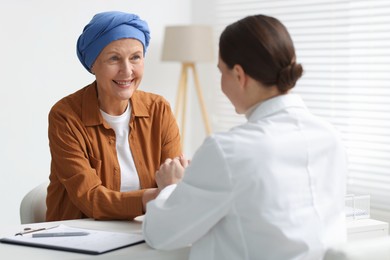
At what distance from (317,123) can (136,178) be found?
1059mm

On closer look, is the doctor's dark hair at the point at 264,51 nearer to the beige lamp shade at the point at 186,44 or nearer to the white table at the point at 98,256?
the white table at the point at 98,256

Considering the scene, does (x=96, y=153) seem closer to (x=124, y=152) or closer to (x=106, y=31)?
(x=124, y=152)

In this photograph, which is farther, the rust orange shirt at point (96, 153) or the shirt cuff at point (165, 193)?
the rust orange shirt at point (96, 153)

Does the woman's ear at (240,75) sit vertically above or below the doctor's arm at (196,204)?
above

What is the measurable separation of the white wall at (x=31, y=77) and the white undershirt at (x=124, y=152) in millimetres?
2402

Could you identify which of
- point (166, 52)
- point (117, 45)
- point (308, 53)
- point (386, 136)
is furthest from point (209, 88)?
point (117, 45)

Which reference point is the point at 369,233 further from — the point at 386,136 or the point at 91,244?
the point at 386,136

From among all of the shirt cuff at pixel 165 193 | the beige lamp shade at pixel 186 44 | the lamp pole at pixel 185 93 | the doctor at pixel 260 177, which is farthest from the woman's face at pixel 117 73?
the lamp pole at pixel 185 93

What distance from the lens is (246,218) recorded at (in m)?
1.96

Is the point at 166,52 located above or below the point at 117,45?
below

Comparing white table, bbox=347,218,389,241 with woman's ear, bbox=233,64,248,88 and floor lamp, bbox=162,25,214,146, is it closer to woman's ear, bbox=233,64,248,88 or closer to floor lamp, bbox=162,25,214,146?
woman's ear, bbox=233,64,248,88

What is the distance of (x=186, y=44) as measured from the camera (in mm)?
5863

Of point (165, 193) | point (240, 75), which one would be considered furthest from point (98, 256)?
point (240, 75)

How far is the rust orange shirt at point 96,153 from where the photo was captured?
2637 mm
